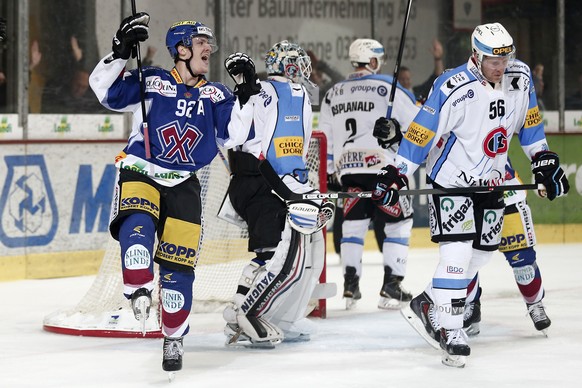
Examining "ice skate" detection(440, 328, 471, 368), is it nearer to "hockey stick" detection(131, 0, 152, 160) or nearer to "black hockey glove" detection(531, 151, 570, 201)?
"black hockey glove" detection(531, 151, 570, 201)

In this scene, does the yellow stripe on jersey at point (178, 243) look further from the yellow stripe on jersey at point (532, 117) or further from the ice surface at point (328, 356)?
the yellow stripe on jersey at point (532, 117)

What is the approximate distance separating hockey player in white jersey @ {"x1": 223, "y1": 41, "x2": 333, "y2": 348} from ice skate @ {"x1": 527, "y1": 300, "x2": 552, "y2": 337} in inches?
37.7

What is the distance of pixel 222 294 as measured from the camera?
6676 millimetres

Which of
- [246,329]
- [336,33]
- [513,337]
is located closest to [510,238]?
[513,337]

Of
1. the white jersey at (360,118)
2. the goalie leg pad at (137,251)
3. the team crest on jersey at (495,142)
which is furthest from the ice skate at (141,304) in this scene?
the white jersey at (360,118)

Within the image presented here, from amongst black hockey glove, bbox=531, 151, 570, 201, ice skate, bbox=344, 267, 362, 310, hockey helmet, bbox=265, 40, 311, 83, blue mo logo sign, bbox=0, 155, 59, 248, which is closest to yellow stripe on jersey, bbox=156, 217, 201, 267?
hockey helmet, bbox=265, 40, 311, 83

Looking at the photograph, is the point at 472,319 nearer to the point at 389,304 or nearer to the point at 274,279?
the point at 274,279

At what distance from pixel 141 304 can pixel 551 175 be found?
6.06 ft

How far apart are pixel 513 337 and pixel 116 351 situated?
1.74m

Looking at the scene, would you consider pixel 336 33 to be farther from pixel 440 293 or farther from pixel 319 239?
pixel 440 293

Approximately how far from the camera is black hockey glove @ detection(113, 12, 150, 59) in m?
4.68

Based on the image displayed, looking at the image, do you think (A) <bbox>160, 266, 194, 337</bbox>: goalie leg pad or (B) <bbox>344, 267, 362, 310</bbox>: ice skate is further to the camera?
(B) <bbox>344, 267, 362, 310</bbox>: ice skate

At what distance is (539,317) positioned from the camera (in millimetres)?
5781

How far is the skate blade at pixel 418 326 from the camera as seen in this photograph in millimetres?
5434
